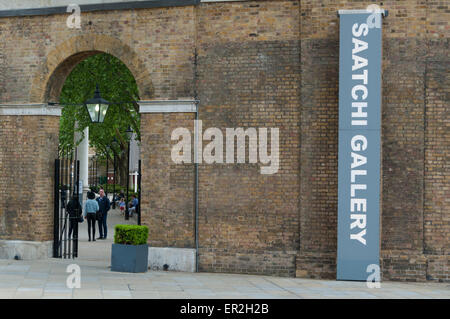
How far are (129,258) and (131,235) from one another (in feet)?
1.64

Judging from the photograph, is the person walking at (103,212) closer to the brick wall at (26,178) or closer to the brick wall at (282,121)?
the brick wall at (26,178)

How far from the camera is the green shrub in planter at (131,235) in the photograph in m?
13.2

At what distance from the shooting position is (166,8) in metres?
14.1

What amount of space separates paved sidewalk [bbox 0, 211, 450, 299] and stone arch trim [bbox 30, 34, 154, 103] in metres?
3.98

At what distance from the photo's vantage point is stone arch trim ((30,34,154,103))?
1437 cm

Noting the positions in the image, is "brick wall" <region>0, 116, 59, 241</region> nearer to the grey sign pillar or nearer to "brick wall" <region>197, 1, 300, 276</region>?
"brick wall" <region>197, 1, 300, 276</region>

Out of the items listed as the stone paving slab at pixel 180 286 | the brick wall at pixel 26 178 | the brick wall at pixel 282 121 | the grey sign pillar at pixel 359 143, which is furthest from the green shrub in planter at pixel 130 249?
the grey sign pillar at pixel 359 143

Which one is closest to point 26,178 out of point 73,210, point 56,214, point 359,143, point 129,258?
point 56,214

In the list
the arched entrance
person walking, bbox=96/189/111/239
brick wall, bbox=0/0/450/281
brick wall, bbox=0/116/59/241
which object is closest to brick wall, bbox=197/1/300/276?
brick wall, bbox=0/0/450/281

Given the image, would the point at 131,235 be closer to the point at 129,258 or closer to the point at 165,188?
the point at 129,258

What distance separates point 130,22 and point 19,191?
186 inches

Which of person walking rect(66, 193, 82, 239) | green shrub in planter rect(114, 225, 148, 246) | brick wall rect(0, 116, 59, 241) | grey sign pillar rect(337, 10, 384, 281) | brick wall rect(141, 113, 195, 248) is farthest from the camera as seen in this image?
person walking rect(66, 193, 82, 239)

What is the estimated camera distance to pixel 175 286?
11773 millimetres

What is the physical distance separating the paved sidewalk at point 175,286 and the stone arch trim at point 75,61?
→ 3976 millimetres
